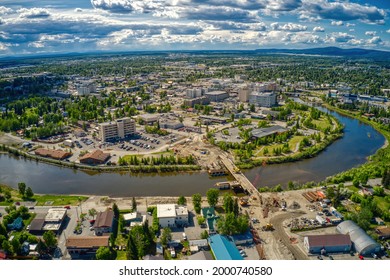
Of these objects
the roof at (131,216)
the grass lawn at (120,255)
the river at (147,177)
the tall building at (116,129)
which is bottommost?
the river at (147,177)

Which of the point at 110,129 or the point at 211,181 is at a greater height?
the point at 110,129

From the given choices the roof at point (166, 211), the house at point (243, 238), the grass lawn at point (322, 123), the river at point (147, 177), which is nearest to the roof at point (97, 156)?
the river at point (147, 177)

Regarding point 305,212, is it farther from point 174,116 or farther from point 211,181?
point 174,116

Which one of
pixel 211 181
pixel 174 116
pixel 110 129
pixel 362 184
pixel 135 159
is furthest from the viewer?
pixel 174 116

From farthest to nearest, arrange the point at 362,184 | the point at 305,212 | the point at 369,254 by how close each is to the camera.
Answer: the point at 362,184
the point at 305,212
the point at 369,254

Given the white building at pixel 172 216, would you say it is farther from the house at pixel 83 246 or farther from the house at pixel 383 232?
the house at pixel 383 232

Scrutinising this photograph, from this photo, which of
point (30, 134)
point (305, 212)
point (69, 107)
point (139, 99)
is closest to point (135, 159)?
point (305, 212)

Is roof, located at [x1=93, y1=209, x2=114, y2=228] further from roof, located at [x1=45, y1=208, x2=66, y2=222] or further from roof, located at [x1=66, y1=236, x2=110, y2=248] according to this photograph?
roof, located at [x1=45, y1=208, x2=66, y2=222]
